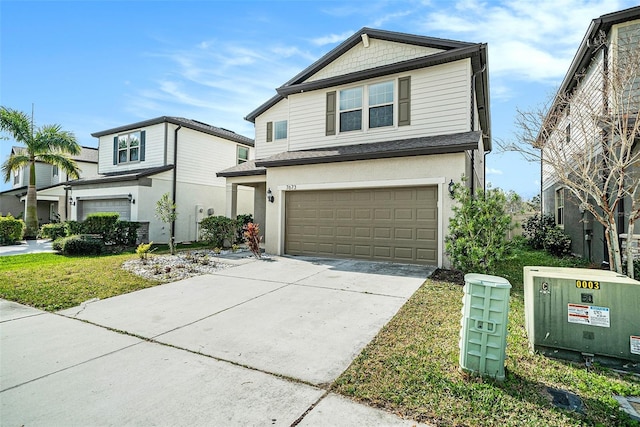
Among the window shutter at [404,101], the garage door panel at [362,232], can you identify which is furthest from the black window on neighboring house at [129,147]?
the window shutter at [404,101]

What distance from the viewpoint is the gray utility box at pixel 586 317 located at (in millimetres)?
3254

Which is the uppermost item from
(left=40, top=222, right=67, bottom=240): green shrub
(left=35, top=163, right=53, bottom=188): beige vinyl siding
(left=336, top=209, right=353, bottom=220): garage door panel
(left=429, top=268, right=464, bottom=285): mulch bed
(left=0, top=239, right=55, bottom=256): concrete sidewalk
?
(left=35, top=163, right=53, bottom=188): beige vinyl siding

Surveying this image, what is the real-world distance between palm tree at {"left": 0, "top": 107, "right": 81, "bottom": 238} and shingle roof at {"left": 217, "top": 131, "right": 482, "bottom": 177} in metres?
14.9

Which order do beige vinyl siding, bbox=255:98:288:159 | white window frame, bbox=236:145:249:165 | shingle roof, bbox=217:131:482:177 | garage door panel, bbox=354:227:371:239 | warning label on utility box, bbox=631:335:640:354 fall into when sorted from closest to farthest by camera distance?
warning label on utility box, bbox=631:335:640:354
shingle roof, bbox=217:131:482:177
garage door panel, bbox=354:227:371:239
beige vinyl siding, bbox=255:98:288:159
white window frame, bbox=236:145:249:165

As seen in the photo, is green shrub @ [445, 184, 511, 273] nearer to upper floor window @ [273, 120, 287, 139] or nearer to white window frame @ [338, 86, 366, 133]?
white window frame @ [338, 86, 366, 133]

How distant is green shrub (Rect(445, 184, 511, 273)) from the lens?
6.37 meters

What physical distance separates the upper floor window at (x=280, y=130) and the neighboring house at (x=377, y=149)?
216 centimetres

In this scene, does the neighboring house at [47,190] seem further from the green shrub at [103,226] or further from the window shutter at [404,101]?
the window shutter at [404,101]

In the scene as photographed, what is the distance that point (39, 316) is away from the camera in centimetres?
506

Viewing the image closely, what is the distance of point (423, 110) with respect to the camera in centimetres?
959

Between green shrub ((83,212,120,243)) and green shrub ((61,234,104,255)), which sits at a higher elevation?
green shrub ((83,212,120,243))

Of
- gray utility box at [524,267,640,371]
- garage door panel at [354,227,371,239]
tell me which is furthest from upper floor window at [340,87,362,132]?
gray utility box at [524,267,640,371]

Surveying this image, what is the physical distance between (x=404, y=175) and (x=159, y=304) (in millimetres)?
6828

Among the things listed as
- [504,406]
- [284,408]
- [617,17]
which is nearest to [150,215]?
[284,408]
